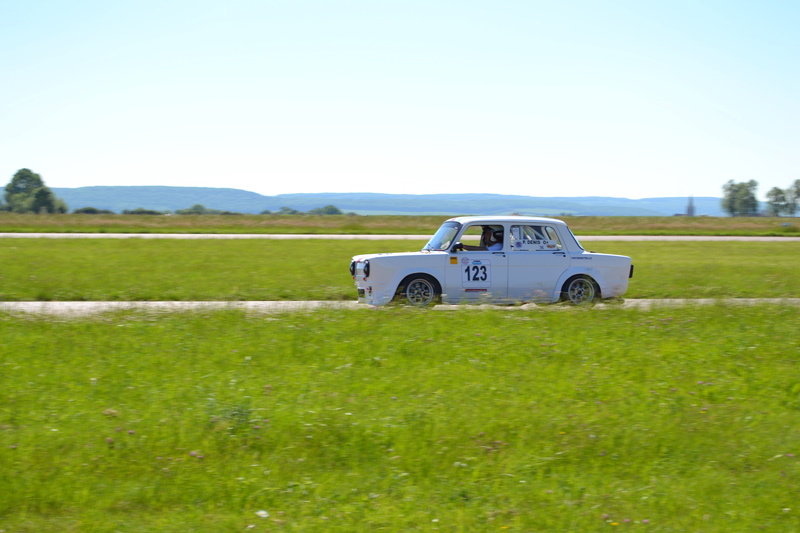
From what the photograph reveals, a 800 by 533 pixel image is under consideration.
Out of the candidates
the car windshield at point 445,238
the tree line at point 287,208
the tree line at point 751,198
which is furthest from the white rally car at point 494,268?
the tree line at point 751,198

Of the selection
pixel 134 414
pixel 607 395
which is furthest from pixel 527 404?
pixel 134 414

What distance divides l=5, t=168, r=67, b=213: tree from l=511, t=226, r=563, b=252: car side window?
84608 mm

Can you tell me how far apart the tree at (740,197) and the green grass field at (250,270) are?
87.2 metres

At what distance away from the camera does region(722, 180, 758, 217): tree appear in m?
112

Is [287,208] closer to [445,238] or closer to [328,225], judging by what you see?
[328,225]

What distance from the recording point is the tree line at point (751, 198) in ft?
333

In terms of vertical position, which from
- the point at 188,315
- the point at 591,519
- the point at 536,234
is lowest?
the point at 591,519

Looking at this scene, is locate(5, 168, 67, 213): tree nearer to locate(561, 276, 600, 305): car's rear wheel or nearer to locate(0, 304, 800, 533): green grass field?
locate(561, 276, 600, 305): car's rear wheel

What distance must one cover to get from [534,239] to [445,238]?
161 centimetres

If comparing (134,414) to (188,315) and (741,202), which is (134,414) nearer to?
(188,315)

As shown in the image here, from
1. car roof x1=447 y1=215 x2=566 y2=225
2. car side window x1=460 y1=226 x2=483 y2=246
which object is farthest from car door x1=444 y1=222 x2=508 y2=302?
car roof x1=447 y1=215 x2=566 y2=225

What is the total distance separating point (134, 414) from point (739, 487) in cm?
509

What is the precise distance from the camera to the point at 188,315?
34.1 ft

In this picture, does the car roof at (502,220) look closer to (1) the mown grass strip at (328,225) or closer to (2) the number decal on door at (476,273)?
(2) the number decal on door at (476,273)
